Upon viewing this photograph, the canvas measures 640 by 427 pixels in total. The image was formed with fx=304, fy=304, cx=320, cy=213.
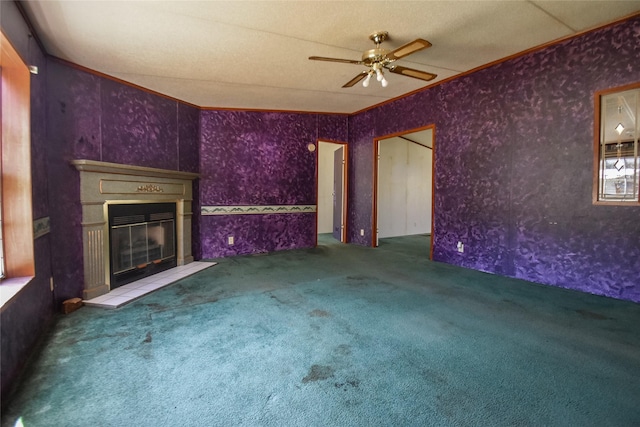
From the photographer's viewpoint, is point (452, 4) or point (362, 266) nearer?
point (452, 4)

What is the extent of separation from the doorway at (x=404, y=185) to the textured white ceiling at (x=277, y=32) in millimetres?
3322

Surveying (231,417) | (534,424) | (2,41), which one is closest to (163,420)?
(231,417)

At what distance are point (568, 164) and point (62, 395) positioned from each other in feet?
14.7

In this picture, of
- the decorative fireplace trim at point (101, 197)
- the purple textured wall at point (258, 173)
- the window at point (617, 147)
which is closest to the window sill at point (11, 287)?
the decorative fireplace trim at point (101, 197)

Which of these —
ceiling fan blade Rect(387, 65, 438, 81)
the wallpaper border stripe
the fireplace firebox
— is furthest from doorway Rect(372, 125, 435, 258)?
the fireplace firebox

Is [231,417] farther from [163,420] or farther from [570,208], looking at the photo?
[570,208]

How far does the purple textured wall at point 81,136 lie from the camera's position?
2.86 meters

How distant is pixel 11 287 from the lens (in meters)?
1.87

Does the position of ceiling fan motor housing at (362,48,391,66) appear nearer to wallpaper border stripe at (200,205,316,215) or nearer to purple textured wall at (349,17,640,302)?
purple textured wall at (349,17,640,302)

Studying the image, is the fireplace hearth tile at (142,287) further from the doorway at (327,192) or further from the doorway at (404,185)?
the doorway at (404,185)

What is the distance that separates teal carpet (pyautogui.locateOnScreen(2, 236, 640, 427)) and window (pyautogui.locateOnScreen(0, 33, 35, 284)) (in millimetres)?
628

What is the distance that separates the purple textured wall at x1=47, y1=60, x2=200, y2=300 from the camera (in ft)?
9.37

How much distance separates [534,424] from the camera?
4.36 feet

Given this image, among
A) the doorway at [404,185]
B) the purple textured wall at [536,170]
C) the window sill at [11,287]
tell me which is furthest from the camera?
the doorway at [404,185]
